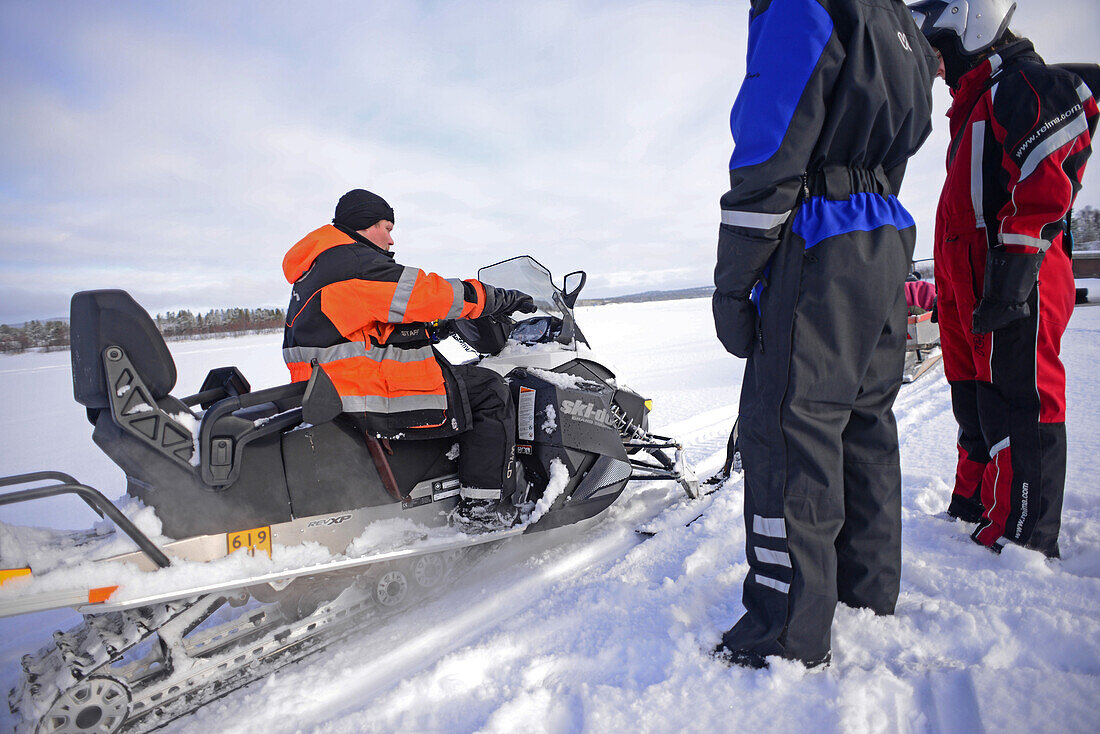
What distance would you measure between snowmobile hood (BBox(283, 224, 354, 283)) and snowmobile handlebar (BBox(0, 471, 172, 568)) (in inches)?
39.4

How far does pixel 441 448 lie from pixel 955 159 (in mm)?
2561

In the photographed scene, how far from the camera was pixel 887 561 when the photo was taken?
172cm

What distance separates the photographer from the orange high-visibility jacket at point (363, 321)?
6.71ft

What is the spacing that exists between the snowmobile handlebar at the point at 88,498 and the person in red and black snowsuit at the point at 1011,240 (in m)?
3.01

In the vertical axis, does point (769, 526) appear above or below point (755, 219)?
below

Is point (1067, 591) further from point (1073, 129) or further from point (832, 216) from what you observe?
point (1073, 129)

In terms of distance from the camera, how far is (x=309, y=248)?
83.8 inches

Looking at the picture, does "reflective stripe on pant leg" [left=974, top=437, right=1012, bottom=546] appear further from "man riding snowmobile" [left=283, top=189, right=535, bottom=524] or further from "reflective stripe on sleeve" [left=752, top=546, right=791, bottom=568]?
"man riding snowmobile" [left=283, top=189, right=535, bottom=524]

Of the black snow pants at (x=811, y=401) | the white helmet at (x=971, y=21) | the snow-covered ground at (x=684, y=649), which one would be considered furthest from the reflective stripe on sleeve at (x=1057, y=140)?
the snow-covered ground at (x=684, y=649)

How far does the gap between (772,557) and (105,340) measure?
82.1 inches

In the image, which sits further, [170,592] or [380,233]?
[380,233]

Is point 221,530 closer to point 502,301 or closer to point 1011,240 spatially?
point 502,301

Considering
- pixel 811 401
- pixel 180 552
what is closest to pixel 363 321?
pixel 180 552

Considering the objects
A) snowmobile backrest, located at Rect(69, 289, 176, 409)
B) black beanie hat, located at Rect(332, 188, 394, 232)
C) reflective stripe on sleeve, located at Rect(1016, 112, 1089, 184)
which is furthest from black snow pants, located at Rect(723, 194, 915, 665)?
snowmobile backrest, located at Rect(69, 289, 176, 409)
